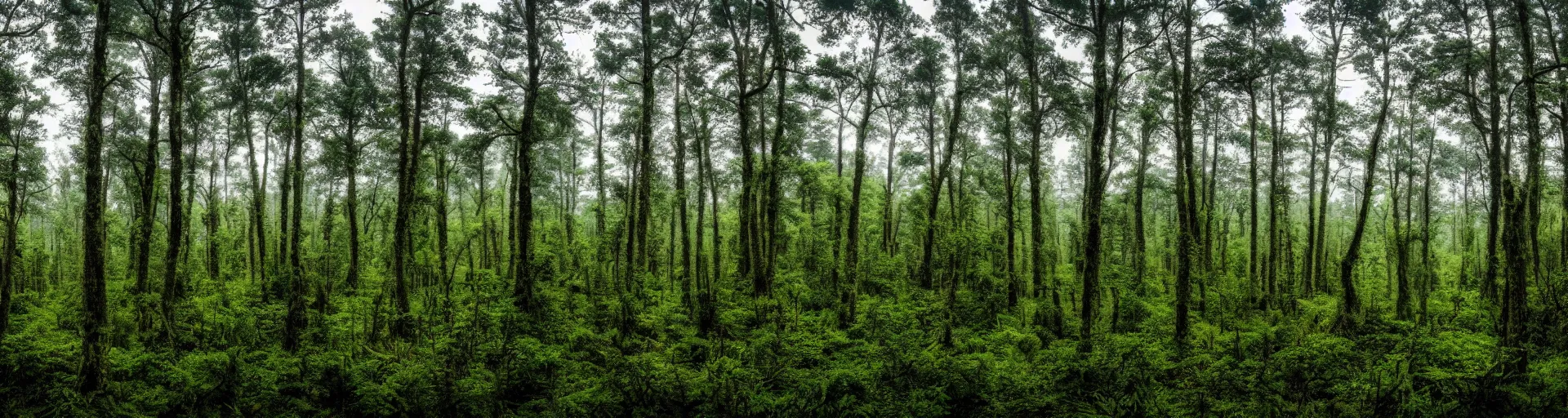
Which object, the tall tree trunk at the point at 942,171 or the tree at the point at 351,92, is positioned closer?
the tree at the point at 351,92

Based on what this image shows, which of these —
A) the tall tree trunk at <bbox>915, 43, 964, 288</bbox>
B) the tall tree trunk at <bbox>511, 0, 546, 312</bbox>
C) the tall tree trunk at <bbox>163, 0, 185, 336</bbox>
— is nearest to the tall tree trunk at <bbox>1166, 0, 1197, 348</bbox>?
the tall tree trunk at <bbox>915, 43, 964, 288</bbox>

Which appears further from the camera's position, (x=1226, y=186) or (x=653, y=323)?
(x=1226, y=186)

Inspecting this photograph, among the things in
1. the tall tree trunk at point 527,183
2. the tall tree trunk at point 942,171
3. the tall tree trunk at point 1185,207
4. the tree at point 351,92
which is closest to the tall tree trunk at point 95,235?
the tall tree trunk at point 527,183

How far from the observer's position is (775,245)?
15031mm

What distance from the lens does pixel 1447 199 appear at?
3709 centimetres

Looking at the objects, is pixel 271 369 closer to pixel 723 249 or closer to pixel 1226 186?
pixel 723 249

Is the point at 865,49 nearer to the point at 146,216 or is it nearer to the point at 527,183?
the point at 527,183

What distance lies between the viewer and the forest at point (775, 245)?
8547 mm

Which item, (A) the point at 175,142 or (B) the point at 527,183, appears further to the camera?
(B) the point at 527,183

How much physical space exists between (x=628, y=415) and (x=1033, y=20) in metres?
13.4

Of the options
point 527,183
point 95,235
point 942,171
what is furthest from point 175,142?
point 942,171

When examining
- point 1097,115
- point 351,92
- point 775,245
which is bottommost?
point 775,245

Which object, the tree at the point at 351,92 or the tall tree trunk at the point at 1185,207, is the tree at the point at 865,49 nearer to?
the tall tree trunk at the point at 1185,207

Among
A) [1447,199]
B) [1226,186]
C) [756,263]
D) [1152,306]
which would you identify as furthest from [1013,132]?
[1447,199]
